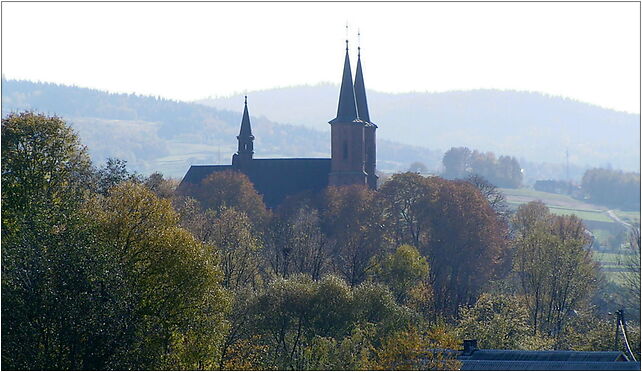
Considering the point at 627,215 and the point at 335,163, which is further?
the point at 627,215

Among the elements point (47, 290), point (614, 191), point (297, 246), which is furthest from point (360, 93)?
point (614, 191)

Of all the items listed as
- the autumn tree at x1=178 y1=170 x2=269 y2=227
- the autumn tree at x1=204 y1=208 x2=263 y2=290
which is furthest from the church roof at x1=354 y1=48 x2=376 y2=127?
the autumn tree at x1=204 y1=208 x2=263 y2=290

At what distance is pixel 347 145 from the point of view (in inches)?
3541

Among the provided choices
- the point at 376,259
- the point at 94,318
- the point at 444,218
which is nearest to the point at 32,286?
the point at 94,318

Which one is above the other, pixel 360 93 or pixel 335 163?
pixel 360 93

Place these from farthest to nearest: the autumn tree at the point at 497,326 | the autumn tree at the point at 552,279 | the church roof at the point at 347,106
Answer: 1. the church roof at the point at 347,106
2. the autumn tree at the point at 552,279
3. the autumn tree at the point at 497,326

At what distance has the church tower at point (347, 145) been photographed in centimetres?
8925

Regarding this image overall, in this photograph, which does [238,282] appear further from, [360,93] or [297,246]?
[360,93]

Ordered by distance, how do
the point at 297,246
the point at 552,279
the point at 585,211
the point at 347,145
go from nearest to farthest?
the point at 552,279 → the point at 297,246 → the point at 347,145 → the point at 585,211

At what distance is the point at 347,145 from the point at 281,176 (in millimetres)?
8879

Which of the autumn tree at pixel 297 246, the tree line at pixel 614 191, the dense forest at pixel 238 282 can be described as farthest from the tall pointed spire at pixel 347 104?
the tree line at pixel 614 191

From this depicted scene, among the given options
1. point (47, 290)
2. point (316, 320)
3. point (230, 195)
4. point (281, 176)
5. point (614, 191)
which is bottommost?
point (614, 191)

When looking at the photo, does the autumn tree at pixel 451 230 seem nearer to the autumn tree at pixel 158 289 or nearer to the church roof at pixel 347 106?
the church roof at pixel 347 106

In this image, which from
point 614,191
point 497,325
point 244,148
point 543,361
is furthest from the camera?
point 614,191
